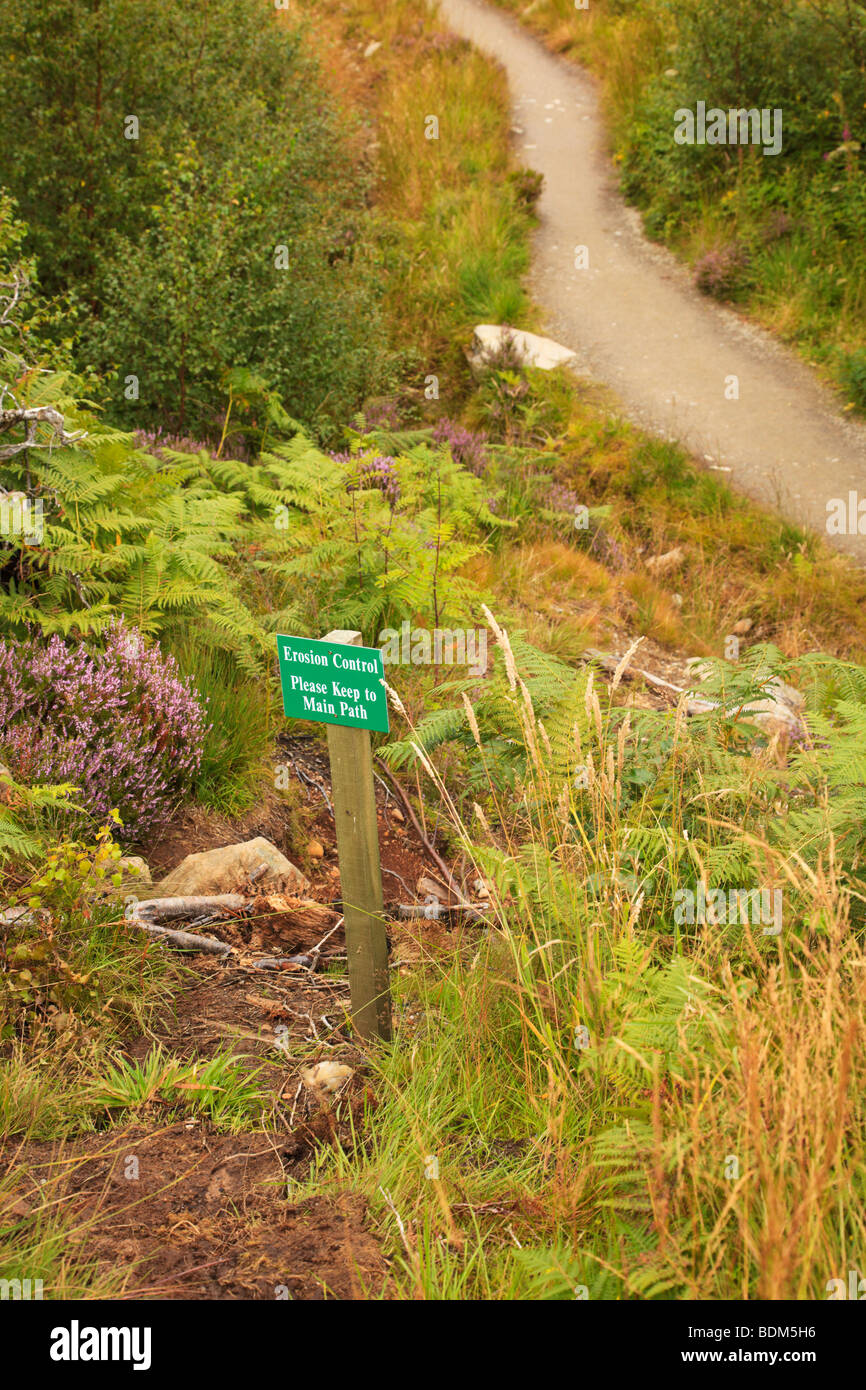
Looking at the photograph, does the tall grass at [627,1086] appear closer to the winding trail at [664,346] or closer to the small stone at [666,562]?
the small stone at [666,562]

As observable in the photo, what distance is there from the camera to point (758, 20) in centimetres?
994

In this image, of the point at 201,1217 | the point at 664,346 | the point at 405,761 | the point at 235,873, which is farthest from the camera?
the point at 664,346

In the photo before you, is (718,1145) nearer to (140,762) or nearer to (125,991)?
(125,991)

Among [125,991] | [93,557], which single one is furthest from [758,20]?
[125,991]

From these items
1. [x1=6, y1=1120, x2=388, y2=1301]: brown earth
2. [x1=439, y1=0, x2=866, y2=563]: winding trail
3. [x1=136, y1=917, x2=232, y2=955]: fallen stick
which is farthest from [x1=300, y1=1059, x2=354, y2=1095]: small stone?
[x1=439, y1=0, x2=866, y2=563]: winding trail

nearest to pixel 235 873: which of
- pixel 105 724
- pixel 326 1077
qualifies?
pixel 105 724

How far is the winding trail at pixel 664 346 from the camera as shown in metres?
8.47

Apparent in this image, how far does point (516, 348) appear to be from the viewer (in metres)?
9.52

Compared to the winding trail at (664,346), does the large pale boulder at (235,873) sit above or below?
below

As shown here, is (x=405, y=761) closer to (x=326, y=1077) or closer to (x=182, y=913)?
(x=182, y=913)

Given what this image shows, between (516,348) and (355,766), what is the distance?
25.3 ft

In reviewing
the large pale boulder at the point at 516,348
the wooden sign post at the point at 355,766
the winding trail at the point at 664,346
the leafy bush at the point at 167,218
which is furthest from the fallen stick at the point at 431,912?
the large pale boulder at the point at 516,348

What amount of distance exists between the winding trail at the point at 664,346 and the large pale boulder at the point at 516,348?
34cm

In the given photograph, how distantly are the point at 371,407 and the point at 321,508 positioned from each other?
388 centimetres
